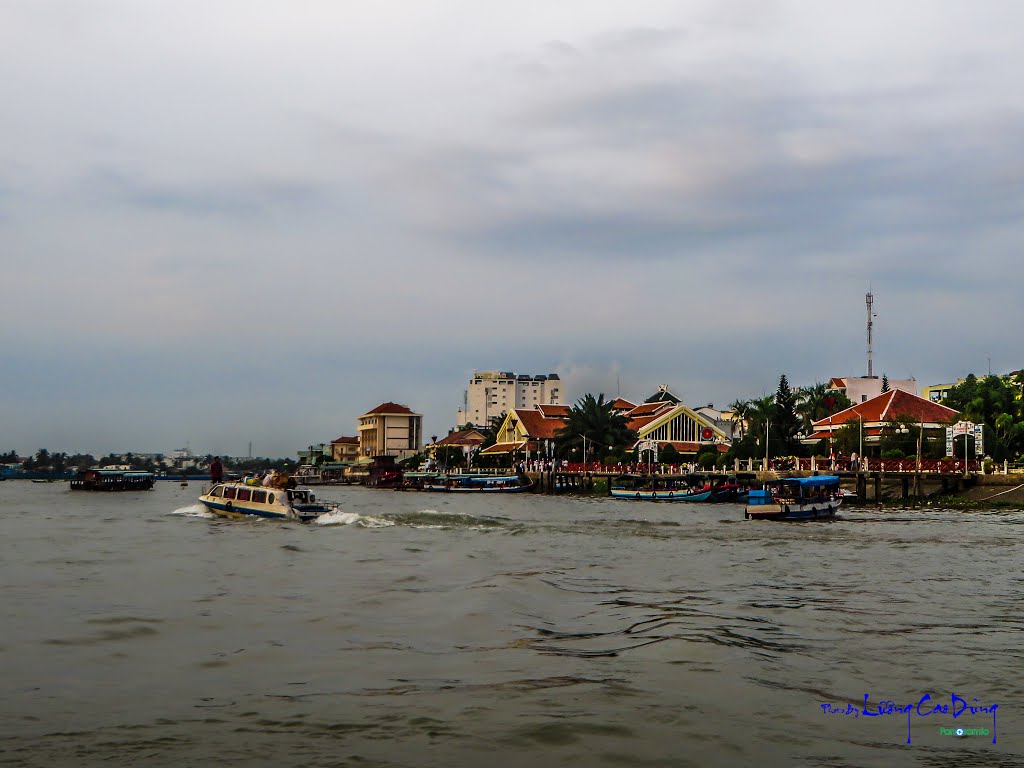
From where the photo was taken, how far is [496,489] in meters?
96.2

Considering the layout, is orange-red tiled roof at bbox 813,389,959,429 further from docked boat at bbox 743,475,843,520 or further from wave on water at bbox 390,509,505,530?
wave on water at bbox 390,509,505,530

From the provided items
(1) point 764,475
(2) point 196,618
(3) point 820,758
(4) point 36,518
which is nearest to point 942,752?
(3) point 820,758

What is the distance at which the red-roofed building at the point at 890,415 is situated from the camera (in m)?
75.8

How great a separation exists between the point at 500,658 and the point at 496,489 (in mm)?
84031

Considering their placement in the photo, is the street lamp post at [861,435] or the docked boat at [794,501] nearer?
the docked boat at [794,501]

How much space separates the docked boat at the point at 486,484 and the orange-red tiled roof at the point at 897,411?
30.8 metres

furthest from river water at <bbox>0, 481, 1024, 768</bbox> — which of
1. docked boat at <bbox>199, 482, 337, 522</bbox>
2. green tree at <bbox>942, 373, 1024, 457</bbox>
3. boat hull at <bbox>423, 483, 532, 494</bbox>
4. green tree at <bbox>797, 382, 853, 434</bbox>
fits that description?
boat hull at <bbox>423, 483, 532, 494</bbox>

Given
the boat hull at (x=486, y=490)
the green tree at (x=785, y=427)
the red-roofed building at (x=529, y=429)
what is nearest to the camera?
the green tree at (x=785, y=427)

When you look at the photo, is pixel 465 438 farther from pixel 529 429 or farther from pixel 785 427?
pixel 785 427

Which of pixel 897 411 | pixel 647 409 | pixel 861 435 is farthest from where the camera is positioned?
pixel 647 409

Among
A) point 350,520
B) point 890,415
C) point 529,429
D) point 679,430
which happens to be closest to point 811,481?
point 350,520
